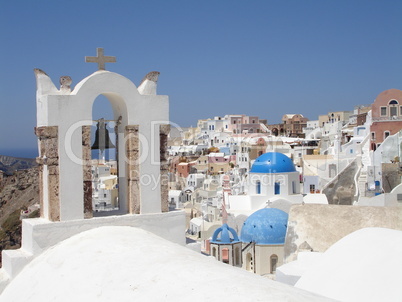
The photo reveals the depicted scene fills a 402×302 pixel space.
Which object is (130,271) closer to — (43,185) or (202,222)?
(43,185)

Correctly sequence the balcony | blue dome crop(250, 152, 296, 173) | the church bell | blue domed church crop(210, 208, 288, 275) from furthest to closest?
the balcony, blue dome crop(250, 152, 296, 173), blue domed church crop(210, 208, 288, 275), the church bell

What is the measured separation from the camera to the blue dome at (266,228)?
18.3m

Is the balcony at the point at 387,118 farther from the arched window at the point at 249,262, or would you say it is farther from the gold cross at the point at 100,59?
the gold cross at the point at 100,59

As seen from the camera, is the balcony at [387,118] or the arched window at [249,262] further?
the balcony at [387,118]

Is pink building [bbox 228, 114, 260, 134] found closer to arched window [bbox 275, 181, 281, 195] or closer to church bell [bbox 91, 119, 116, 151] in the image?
arched window [bbox 275, 181, 281, 195]

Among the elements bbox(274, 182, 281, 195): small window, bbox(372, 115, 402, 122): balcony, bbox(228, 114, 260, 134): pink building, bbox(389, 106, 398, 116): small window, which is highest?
bbox(228, 114, 260, 134): pink building

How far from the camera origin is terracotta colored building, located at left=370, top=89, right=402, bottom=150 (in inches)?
1151

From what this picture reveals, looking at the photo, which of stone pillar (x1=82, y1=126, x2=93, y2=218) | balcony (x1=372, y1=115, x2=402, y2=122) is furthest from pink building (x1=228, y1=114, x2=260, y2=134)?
stone pillar (x1=82, y1=126, x2=93, y2=218)

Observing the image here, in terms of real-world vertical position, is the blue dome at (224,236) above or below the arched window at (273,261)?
above

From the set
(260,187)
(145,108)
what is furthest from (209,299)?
(260,187)

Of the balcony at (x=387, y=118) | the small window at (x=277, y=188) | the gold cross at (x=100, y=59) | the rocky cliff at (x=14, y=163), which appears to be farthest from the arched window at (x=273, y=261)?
the rocky cliff at (x=14, y=163)

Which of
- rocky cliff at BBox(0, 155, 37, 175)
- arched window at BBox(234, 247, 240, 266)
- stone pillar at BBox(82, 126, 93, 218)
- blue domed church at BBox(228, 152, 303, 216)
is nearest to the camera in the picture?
stone pillar at BBox(82, 126, 93, 218)

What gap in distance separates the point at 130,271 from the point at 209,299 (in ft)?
3.38

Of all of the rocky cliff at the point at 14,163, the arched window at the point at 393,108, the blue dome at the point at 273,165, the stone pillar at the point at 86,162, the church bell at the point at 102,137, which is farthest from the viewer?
the rocky cliff at the point at 14,163
